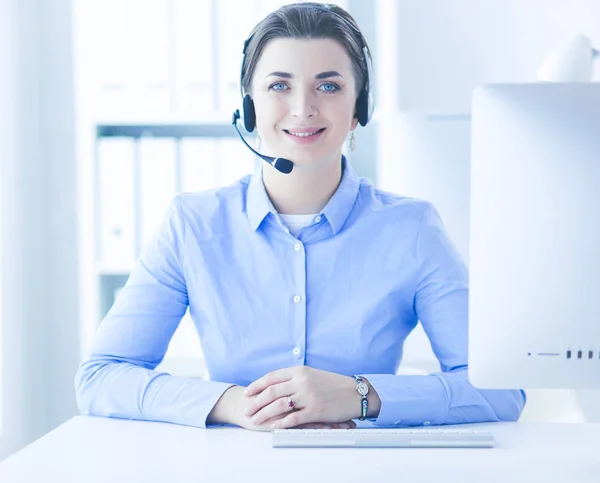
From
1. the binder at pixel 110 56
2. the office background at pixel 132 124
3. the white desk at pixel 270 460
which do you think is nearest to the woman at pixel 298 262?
the white desk at pixel 270 460

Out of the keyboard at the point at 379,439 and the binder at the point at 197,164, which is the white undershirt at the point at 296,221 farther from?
the binder at the point at 197,164

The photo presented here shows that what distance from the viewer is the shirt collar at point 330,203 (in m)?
1.54

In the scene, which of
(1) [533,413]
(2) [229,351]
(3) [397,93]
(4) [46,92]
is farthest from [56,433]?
(4) [46,92]

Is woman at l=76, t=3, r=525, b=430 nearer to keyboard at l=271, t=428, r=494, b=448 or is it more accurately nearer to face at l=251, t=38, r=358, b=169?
face at l=251, t=38, r=358, b=169

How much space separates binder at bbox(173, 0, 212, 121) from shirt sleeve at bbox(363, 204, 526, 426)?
1000 mm

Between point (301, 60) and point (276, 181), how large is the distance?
0.25 metres

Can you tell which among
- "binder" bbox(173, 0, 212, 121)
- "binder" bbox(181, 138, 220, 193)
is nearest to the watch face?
"binder" bbox(181, 138, 220, 193)

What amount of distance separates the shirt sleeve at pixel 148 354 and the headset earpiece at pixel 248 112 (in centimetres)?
21

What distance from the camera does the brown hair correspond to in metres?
1.52

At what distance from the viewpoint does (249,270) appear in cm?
152

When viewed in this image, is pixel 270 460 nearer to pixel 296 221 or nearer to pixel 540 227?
pixel 540 227

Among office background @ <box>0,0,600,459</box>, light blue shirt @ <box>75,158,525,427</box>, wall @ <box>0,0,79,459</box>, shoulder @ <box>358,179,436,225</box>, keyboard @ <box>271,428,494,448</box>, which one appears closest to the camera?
keyboard @ <box>271,428,494,448</box>

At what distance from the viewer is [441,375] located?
1336mm

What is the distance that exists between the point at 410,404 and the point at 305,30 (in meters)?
0.74
